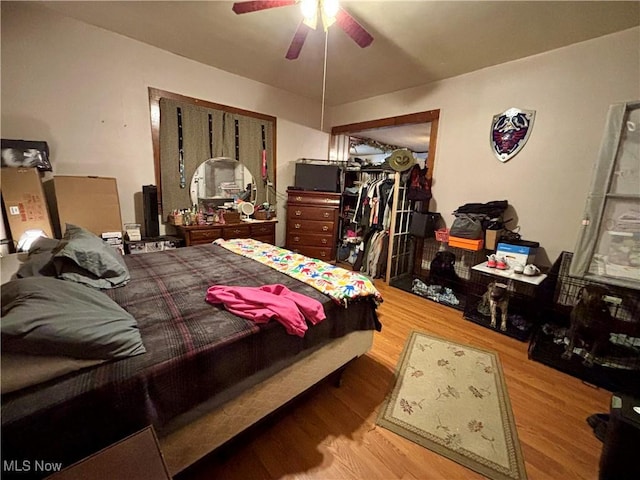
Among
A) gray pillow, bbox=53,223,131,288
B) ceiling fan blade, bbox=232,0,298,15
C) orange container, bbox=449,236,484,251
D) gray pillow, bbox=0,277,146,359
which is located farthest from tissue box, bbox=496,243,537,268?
gray pillow, bbox=53,223,131,288

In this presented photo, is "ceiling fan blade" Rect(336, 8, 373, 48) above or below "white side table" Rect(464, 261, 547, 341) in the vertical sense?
above

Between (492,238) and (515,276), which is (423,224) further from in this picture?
(515,276)

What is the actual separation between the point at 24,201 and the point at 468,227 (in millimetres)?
4148

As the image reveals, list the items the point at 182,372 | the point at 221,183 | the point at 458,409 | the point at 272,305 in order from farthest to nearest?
1. the point at 221,183
2. the point at 458,409
3. the point at 272,305
4. the point at 182,372

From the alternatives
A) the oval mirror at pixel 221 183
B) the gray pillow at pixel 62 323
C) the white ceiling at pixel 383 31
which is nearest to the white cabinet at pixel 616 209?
the white ceiling at pixel 383 31

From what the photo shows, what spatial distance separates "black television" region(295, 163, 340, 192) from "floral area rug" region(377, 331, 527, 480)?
2.59 m

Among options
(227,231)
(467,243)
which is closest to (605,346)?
(467,243)

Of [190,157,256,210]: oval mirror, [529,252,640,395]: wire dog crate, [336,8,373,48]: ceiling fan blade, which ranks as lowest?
[529,252,640,395]: wire dog crate

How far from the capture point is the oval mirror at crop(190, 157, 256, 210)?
343cm

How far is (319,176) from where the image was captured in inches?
158

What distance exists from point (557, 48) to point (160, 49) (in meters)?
4.06

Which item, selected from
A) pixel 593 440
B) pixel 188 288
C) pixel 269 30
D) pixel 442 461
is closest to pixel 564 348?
pixel 593 440

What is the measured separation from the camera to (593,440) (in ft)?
4.65

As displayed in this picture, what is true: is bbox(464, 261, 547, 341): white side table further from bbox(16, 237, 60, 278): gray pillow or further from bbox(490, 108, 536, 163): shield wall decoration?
bbox(16, 237, 60, 278): gray pillow
